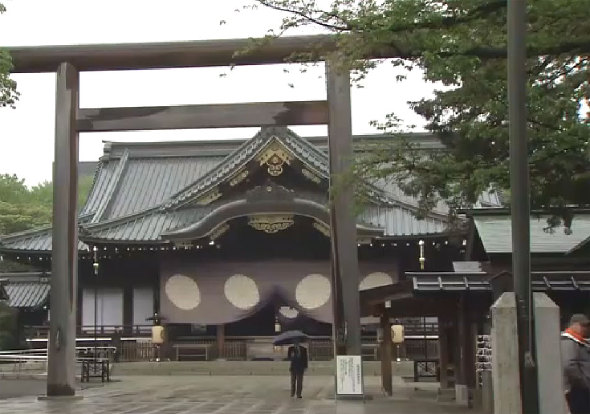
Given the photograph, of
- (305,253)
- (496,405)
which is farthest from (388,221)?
(496,405)

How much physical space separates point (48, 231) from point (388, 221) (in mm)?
12666

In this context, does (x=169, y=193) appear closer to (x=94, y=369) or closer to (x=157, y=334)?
(x=157, y=334)

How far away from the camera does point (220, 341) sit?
28.7 metres

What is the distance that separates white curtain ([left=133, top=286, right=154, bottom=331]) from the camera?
29422 mm

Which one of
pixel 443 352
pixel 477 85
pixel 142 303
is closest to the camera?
pixel 477 85

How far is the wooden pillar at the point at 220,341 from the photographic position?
92.9 feet

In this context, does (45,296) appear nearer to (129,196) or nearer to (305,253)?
(129,196)

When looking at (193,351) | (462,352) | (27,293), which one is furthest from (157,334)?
(462,352)

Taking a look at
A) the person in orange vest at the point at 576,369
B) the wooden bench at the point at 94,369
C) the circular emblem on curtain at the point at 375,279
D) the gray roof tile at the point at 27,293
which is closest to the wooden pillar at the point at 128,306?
the gray roof tile at the point at 27,293

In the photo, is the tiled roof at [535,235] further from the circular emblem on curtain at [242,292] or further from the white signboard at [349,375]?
the circular emblem on curtain at [242,292]

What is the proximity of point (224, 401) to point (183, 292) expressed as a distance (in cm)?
1242

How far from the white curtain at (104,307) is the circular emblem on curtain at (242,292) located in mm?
4204

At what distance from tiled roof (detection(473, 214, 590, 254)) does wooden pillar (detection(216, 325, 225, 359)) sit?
15.7 meters

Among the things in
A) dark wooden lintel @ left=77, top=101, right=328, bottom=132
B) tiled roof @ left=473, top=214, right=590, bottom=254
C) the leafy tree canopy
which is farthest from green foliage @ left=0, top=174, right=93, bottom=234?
the leafy tree canopy
